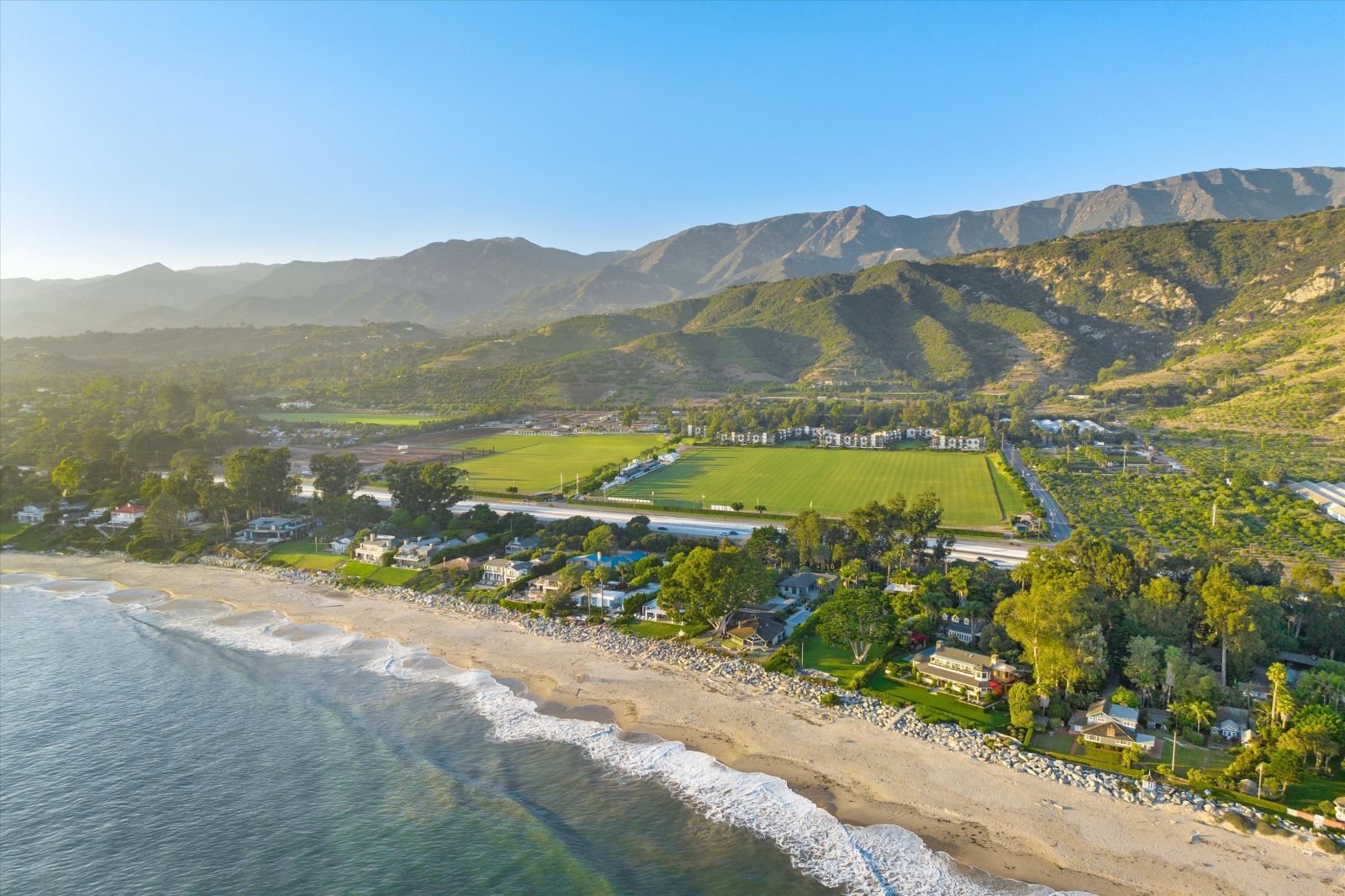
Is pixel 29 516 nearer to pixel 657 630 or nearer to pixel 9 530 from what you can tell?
pixel 9 530

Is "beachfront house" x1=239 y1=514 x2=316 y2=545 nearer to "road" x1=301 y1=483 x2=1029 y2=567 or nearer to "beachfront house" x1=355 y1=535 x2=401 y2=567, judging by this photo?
"road" x1=301 y1=483 x2=1029 y2=567

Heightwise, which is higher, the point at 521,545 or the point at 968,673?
the point at 521,545

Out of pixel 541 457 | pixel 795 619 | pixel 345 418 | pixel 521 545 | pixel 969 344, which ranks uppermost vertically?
pixel 969 344

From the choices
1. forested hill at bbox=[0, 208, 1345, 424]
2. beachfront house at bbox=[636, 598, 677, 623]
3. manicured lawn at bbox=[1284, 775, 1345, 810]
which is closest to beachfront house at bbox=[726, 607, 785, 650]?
beachfront house at bbox=[636, 598, 677, 623]

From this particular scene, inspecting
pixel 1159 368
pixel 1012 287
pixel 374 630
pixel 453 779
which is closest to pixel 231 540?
pixel 374 630

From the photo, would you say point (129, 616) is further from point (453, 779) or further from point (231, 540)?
point (453, 779)

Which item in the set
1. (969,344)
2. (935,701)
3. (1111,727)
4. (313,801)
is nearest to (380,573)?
(313,801)

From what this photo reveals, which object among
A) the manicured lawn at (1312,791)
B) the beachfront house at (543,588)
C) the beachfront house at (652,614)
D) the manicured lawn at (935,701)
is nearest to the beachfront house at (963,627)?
the manicured lawn at (935,701)
